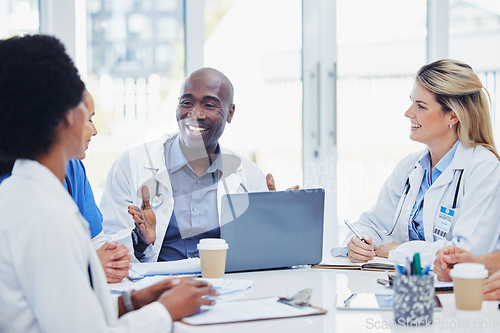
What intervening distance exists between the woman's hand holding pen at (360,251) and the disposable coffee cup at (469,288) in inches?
27.5

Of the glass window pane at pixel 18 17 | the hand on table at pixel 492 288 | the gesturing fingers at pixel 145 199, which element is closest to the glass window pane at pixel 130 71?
the glass window pane at pixel 18 17

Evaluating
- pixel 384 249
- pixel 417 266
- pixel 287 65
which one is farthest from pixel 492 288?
pixel 287 65

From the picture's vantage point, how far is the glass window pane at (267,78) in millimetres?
4137

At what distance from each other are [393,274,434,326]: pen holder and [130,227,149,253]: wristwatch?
1193 millimetres

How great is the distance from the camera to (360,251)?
2.21 m

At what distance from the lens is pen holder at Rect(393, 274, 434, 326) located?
4.50ft

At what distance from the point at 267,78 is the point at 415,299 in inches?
117

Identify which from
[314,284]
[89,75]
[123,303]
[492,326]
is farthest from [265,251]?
[89,75]

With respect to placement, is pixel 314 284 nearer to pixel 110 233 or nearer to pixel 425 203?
pixel 425 203

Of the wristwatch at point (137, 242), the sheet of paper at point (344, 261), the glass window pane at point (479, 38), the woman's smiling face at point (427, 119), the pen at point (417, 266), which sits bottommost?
the sheet of paper at point (344, 261)

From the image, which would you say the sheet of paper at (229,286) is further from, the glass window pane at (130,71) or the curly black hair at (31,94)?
the glass window pane at (130,71)

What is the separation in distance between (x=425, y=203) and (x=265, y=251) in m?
0.85

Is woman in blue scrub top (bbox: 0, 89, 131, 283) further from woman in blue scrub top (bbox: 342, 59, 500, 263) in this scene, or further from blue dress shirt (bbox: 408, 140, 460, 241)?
blue dress shirt (bbox: 408, 140, 460, 241)

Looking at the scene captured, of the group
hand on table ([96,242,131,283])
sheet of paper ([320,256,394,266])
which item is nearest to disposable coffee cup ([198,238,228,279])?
hand on table ([96,242,131,283])
